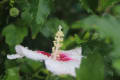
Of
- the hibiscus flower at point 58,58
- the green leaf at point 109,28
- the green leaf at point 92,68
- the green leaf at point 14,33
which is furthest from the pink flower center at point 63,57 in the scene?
the green leaf at point 14,33

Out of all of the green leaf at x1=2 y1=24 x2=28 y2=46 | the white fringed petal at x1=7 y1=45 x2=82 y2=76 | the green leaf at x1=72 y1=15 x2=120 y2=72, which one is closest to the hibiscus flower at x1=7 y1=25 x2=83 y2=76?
the white fringed petal at x1=7 y1=45 x2=82 y2=76

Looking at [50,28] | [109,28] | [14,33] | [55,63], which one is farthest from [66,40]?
[109,28]

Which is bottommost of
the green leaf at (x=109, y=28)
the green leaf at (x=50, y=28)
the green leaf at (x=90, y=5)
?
the green leaf at (x=50, y=28)

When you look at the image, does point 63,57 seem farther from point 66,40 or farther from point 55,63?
point 66,40

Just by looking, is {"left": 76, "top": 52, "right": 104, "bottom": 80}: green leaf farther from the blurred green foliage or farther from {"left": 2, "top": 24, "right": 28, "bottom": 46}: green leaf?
{"left": 2, "top": 24, "right": 28, "bottom": 46}: green leaf

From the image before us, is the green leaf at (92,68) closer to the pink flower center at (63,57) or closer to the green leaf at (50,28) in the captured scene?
the pink flower center at (63,57)

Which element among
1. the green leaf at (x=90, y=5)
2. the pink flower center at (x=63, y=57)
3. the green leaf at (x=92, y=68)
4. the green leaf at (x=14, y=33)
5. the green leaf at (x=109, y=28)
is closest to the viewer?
the green leaf at (x=109, y=28)

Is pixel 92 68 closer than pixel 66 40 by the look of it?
Yes

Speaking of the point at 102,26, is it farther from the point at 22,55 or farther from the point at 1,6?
the point at 1,6
